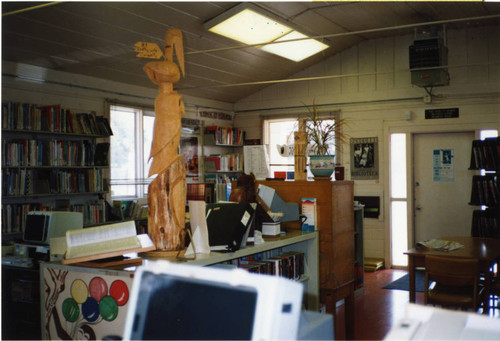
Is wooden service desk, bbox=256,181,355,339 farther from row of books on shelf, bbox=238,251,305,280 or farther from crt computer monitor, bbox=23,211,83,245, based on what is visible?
crt computer monitor, bbox=23,211,83,245

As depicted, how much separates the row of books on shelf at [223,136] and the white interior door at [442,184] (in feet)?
10.5

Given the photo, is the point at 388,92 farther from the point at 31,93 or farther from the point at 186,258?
the point at 186,258

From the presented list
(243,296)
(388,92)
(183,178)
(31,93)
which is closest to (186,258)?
(183,178)

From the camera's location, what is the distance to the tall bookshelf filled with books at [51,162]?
18.2 ft

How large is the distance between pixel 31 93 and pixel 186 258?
4340 millimetres

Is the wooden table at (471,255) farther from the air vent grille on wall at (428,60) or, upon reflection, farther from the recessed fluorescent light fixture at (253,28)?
the recessed fluorescent light fixture at (253,28)

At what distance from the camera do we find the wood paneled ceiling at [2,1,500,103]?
528 centimetres

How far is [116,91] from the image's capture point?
719 cm

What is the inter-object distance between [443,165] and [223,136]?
3777 millimetres

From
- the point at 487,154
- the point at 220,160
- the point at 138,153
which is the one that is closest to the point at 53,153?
the point at 138,153

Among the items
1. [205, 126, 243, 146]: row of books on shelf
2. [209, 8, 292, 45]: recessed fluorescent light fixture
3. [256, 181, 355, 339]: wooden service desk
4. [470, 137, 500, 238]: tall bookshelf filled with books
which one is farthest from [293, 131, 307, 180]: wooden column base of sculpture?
[205, 126, 243, 146]: row of books on shelf

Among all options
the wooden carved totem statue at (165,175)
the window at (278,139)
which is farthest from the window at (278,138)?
the wooden carved totem statue at (165,175)

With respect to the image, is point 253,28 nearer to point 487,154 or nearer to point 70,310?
point 487,154

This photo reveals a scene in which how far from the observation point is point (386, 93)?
8.20 metres
